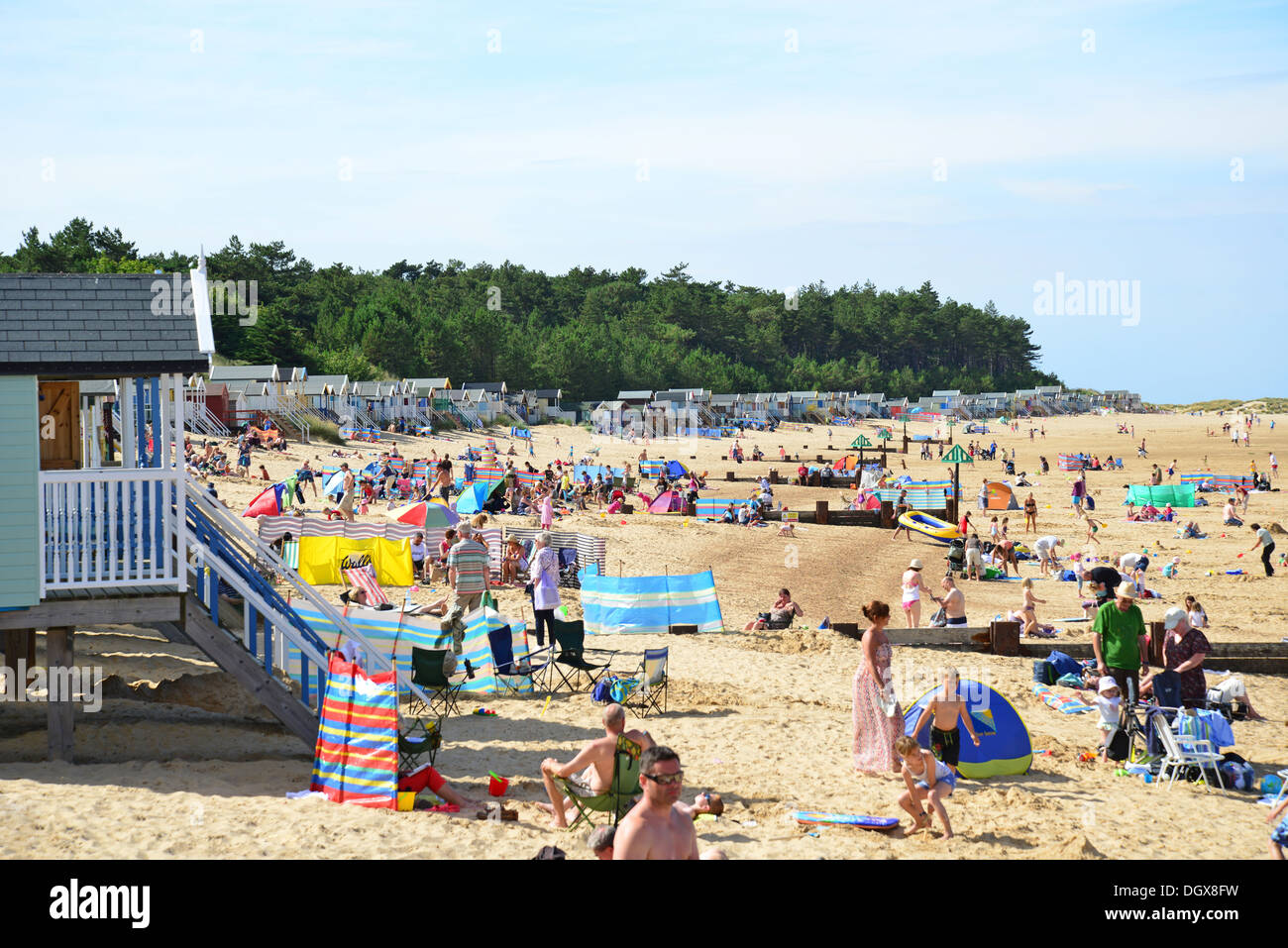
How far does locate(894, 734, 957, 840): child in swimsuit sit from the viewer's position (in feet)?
25.1

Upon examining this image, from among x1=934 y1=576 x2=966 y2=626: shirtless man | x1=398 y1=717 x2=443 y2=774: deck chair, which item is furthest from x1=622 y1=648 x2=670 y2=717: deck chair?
x1=934 y1=576 x2=966 y2=626: shirtless man

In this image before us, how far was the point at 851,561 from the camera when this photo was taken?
2491cm

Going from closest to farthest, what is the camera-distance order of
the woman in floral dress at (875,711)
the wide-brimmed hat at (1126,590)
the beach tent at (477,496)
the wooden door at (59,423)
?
the woman in floral dress at (875,711)
the wooden door at (59,423)
the wide-brimmed hat at (1126,590)
the beach tent at (477,496)

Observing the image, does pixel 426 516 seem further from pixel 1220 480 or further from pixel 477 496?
pixel 1220 480

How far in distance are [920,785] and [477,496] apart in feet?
68.5

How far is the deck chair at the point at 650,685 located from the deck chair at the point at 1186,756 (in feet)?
14.9

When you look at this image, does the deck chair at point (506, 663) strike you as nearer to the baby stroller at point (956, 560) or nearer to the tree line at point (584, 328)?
the baby stroller at point (956, 560)

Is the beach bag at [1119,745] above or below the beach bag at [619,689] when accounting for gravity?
below

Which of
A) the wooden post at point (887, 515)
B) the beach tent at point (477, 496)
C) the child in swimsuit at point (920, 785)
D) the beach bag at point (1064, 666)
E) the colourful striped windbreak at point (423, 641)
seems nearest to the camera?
the child in swimsuit at point (920, 785)

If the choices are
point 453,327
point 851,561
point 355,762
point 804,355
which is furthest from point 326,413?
point 804,355

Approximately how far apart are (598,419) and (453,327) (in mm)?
17330

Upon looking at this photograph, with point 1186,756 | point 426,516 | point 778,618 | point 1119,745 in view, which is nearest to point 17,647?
point 426,516

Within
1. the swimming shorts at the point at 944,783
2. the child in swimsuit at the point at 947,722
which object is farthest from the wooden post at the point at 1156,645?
the swimming shorts at the point at 944,783

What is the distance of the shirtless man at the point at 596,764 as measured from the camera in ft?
24.2
